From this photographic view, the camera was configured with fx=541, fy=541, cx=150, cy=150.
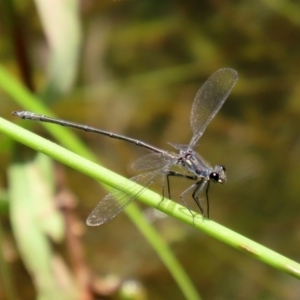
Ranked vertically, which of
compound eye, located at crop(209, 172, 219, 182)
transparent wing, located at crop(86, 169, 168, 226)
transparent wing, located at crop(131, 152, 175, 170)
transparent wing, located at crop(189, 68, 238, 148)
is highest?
transparent wing, located at crop(189, 68, 238, 148)

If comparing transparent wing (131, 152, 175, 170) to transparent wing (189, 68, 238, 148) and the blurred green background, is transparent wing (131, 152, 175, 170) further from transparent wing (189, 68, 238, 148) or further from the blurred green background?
the blurred green background

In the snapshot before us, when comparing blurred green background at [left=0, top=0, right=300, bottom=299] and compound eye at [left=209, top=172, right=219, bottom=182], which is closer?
compound eye at [left=209, top=172, right=219, bottom=182]

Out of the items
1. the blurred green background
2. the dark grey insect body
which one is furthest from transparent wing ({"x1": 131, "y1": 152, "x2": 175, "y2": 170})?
the blurred green background

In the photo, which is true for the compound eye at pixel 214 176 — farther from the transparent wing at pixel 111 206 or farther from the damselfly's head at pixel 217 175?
the transparent wing at pixel 111 206

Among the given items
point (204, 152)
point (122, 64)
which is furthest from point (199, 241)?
point (122, 64)

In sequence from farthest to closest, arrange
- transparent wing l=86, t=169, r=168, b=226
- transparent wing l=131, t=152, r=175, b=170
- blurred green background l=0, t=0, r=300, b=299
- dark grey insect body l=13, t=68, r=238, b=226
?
blurred green background l=0, t=0, r=300, b=299 < transparent wing l=131, t=152, r=175, b=170 < dark grey insect body l=13, t=68, r=238, b=226 < transparent wing l=86, t=169, r=168, b=226

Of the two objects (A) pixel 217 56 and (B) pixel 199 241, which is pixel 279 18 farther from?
(B) pixel 199 241
